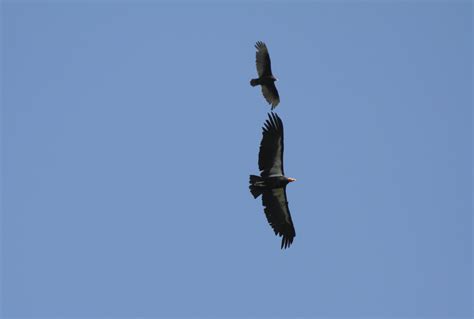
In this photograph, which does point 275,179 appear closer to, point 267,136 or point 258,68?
point 267,136

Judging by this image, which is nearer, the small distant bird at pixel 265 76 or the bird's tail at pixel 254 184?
the bird's tail at pixel 254 184

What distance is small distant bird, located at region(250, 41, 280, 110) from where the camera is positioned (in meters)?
32.5

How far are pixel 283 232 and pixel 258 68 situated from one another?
6400mm

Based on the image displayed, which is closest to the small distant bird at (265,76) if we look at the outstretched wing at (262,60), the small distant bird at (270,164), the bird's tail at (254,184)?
the outstretched wing at (262,60)

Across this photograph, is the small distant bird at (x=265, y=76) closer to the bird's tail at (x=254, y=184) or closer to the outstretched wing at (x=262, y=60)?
the outstretched wing at (x=262, y=60)

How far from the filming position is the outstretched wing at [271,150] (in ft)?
92.8

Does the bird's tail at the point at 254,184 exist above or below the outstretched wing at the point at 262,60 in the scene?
below

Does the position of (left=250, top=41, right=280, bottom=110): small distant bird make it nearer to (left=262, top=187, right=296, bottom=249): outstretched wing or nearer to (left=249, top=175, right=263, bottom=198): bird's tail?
(left=262, top=187, right=296, bottom=249): outstretched wing

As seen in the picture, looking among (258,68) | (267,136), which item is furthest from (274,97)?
(267,136)

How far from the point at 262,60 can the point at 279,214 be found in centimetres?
618

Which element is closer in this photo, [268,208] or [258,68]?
[268,208]

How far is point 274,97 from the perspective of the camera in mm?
32625

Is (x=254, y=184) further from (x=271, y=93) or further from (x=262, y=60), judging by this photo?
(x=262, y=60)

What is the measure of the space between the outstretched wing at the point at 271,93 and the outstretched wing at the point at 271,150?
4.10 meters
